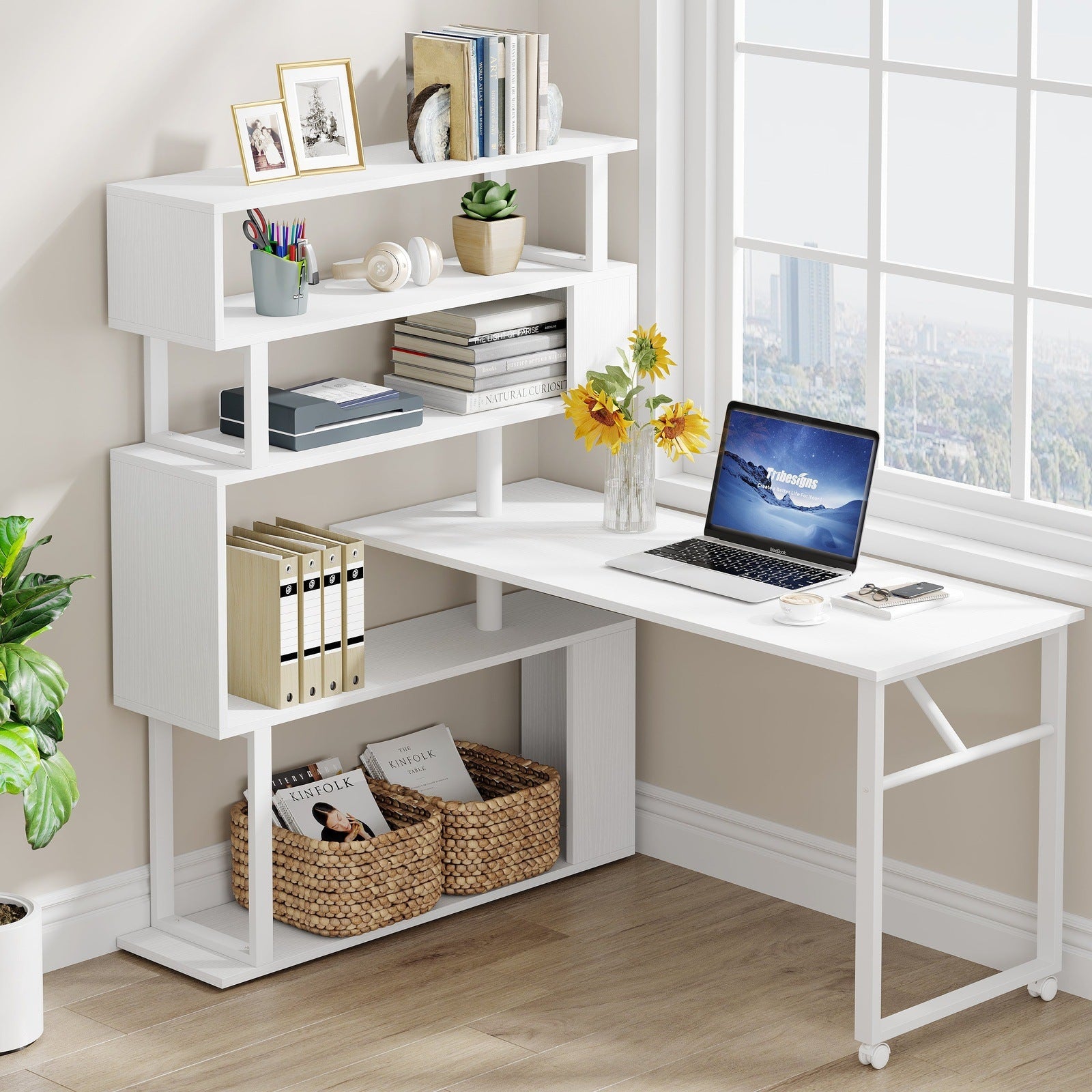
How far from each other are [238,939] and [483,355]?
1.20 metres

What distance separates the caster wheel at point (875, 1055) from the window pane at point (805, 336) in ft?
3.92

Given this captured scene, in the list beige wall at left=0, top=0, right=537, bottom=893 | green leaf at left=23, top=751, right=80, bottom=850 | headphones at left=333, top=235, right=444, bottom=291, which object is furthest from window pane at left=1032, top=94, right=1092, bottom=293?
green leaf at left=23, top=751, right=80, bottom=850

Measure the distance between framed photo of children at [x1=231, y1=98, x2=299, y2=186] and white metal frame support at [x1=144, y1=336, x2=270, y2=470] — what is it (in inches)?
11.8

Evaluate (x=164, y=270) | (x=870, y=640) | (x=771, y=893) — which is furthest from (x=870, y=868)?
(x=164, y=270)

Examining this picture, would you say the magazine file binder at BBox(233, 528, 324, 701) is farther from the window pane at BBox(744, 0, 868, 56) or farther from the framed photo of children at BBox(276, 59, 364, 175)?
the window pane at BBox(744, 0, 868, 56)

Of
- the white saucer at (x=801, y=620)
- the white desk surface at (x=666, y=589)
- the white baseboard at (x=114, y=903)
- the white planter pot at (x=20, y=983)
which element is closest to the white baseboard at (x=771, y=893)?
the white baseboard at (x=114, y=903)

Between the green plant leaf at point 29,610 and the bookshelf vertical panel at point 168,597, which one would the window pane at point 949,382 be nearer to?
the bookshelf vertical panel at point 168,597

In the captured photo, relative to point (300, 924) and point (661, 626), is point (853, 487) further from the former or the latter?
point (300, 924)

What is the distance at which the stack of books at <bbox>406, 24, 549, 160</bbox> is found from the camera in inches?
142

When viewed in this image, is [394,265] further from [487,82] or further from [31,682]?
[31,682]

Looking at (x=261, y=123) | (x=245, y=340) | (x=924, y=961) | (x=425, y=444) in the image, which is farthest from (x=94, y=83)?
(x=924, y=961)

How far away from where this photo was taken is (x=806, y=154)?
3787mm

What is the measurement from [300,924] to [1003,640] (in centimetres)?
143

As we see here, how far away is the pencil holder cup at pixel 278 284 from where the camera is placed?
11.2 feet
